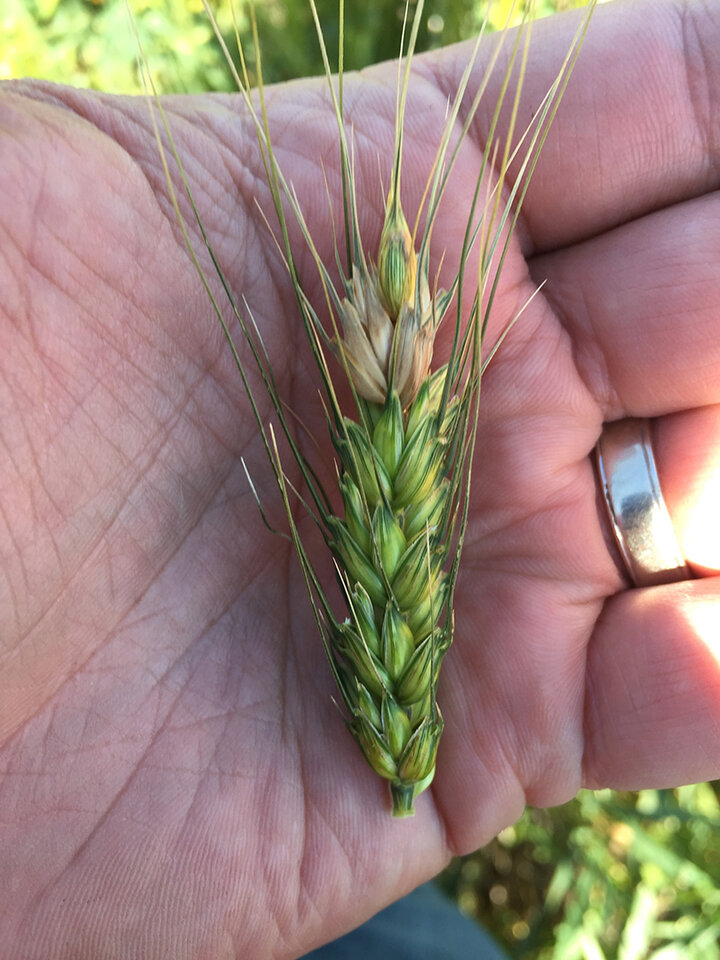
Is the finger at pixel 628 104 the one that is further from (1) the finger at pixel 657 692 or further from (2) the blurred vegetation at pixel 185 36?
(1) the finger at pixel 657 692

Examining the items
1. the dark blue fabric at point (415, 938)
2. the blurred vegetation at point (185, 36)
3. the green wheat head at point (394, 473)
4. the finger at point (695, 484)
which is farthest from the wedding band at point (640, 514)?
the blurred vegetation at point (185, 36)

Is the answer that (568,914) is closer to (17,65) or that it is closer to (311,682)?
(311,682)

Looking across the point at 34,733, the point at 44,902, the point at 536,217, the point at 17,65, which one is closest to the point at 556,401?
the point at 536,217

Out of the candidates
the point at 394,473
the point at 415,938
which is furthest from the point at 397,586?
the point at 415,938

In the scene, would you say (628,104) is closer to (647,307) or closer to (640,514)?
(647,307)

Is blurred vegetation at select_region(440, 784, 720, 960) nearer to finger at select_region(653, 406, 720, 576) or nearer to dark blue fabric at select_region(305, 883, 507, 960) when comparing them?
dark blue fabric at select_region(305, 883, 507, 960)

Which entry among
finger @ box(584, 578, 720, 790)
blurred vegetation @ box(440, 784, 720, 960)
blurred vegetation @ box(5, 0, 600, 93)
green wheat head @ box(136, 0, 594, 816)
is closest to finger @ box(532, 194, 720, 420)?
green wheat head @ box(136, 0, 594, 816)

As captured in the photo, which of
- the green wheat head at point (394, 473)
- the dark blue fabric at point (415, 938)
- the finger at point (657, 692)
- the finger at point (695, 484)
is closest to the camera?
the green wheat head at point (394, 473)
